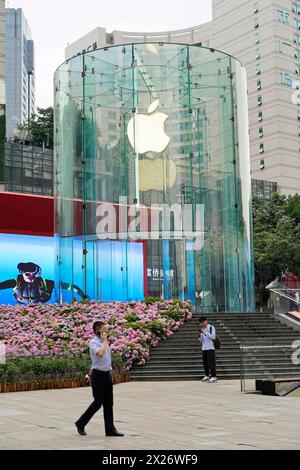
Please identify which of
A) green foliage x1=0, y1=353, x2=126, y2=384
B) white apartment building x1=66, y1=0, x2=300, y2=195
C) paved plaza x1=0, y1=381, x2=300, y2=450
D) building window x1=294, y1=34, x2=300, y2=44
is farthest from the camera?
building window x1=294, y1=34, x2=300, y2=44

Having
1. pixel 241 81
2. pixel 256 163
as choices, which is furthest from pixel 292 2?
pixel 241 81

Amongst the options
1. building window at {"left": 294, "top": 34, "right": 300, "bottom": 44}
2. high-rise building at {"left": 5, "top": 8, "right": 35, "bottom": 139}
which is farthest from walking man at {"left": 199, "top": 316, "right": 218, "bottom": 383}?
high-rise building at {"left": 5, "top": 8, "right": 35, "bottom": 139}

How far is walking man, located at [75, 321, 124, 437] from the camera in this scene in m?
8.91

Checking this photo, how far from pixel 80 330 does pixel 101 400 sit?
13087 mm

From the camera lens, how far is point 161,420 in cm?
1061

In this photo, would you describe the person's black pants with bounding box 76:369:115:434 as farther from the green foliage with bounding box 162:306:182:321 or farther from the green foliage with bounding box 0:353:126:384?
the green foliage with bounding box 162:306:182:321

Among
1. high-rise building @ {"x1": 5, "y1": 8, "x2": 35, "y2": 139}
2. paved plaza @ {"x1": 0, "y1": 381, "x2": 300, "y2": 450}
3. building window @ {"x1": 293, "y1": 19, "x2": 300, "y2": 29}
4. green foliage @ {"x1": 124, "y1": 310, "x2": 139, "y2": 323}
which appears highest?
high-rise building @ {"x1": 5, "y1": 8, "x2": 35, "y2": 139}

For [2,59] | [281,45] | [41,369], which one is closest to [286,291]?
[41,369]

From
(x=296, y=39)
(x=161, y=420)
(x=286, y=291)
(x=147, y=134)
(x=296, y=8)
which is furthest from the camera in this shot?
(x=296, y=8)

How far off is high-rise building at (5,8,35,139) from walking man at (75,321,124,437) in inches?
6366

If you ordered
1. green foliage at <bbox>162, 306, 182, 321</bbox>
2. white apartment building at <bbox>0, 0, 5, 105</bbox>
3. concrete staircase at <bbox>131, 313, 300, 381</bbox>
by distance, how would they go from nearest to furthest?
concrete staircase at <bbox>131, 313, 300, 381</bbox>
green foliage at <bbox>162, 306, 182, 321</bbox>
white apartment building at <bbox>0, 0, 5, 105</bbox>

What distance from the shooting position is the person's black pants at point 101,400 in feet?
29.2

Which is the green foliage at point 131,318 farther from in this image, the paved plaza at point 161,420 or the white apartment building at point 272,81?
the white apartment building at point 272,81

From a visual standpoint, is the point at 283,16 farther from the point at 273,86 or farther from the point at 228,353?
the point at 228,353
